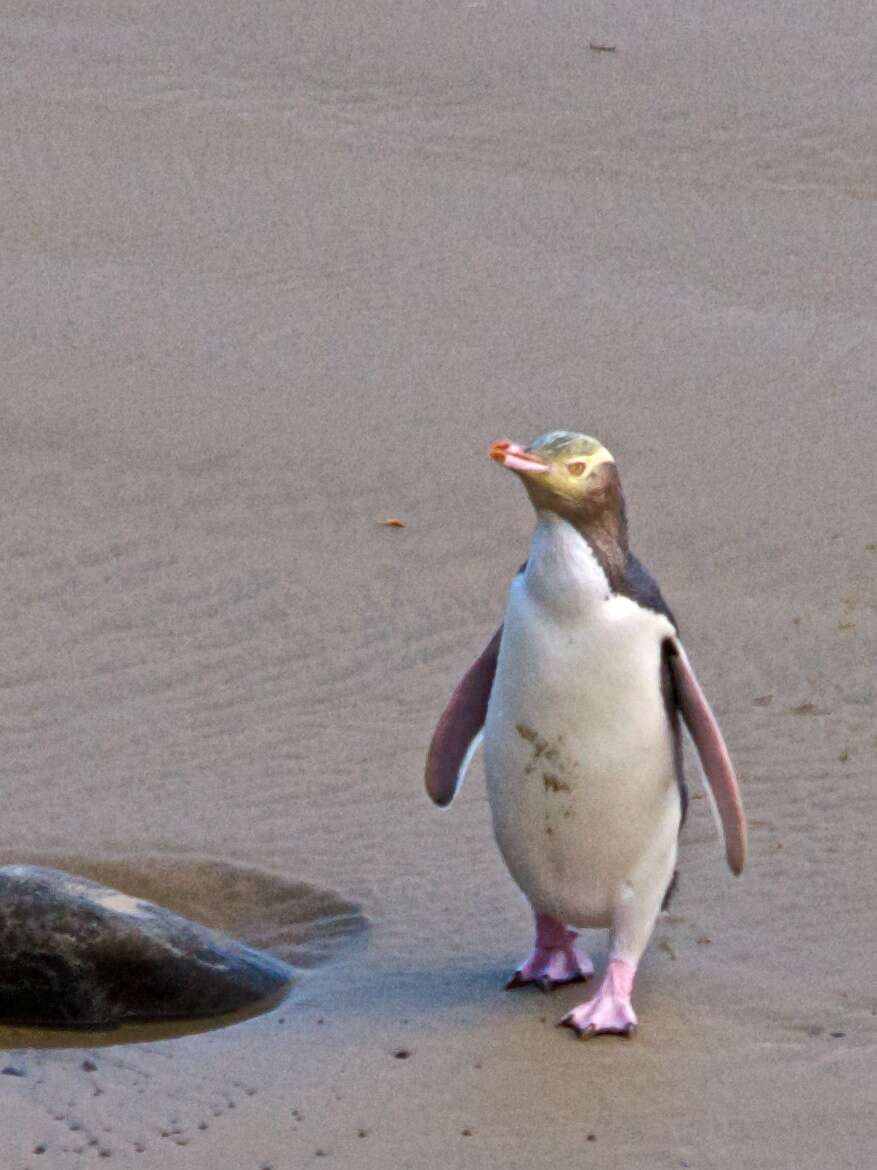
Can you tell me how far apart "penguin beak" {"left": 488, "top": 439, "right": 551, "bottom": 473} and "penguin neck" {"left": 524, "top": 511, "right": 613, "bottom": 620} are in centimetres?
11

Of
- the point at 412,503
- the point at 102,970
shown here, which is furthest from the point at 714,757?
the point at 412,503

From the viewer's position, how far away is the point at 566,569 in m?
4.51

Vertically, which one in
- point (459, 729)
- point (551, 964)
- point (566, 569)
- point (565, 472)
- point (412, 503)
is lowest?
point (412, 503)

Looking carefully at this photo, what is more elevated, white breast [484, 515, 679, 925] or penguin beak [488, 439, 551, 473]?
penguin beak [488, 439, 551, 473]

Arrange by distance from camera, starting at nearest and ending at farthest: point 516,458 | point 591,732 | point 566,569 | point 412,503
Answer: point 516,458, point 566,569, point 591,732, point 412,503

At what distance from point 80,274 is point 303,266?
106cm

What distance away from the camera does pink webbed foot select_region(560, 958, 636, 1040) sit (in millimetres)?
4699

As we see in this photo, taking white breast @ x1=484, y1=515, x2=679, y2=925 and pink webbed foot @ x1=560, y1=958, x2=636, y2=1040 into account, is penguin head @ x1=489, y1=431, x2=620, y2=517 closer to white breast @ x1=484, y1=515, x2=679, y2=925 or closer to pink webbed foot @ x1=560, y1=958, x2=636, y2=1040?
white breast @ x1=484, y1=515, x2=679, y2=925

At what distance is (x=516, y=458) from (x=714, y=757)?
0.83m

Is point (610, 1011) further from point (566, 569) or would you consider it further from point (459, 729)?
point (566, 569)

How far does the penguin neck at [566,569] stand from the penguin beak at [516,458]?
0.35ft

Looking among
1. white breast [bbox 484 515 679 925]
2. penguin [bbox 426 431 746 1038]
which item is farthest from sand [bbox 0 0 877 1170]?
white breast [bbox 484 515 679 925]

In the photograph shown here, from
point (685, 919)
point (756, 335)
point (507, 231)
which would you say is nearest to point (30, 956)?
point (685, 919)

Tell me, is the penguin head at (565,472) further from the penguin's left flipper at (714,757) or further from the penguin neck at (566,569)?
the penguin's left flipper at (714,757)
